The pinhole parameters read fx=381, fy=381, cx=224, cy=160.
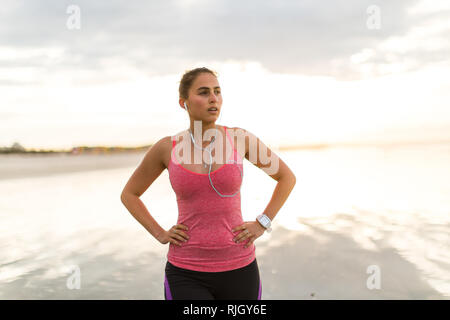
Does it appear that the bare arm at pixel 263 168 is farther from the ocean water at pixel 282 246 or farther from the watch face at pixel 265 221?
the ocean water at pixel 282 246

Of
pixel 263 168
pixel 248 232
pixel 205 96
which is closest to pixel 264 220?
pixel 248 232

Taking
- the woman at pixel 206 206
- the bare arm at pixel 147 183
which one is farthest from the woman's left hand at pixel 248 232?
the bare arm at pixel 147 183

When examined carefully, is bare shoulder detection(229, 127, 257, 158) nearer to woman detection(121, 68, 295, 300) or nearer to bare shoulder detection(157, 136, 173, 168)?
woman detection(121, 68, 295, 300)

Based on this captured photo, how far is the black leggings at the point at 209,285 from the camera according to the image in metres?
2.59

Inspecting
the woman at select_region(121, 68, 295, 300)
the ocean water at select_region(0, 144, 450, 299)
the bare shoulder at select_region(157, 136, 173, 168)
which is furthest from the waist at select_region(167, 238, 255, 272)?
the ocean water at select_region(0, 144, 450, 299)

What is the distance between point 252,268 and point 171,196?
30.9 ft

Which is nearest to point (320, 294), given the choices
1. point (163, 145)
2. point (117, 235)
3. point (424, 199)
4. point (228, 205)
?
point (228, 205)

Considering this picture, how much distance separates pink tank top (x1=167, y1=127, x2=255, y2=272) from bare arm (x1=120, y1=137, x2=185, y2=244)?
23 centimetres

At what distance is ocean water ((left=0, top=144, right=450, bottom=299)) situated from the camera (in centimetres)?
502

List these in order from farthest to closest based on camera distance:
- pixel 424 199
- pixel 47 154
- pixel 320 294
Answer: pixel 47 154 → pixel 424 199 → pixel 320 294

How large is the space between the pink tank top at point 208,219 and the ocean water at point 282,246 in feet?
7.94
